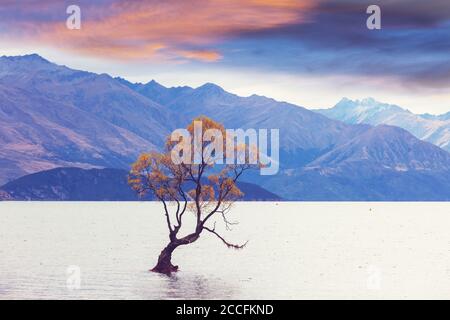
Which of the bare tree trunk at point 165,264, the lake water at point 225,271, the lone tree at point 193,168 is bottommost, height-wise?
the lake water at point 225,271

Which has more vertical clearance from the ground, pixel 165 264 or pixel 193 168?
pixel 193 168

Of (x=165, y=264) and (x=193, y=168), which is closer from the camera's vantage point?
(x=193, y=168)

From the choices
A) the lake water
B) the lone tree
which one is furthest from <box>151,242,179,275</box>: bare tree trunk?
the lone tree

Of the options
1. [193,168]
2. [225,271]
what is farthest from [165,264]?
[193,168]

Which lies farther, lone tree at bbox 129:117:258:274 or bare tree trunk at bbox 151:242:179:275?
bare tree trunk at bbox 151:242:179:275

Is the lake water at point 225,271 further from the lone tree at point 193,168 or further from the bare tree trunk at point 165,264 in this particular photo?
the lone tree at point 193,168

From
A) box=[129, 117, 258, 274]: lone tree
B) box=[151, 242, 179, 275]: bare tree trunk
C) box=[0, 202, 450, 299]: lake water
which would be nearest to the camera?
box=[0, 202, 450, 299]: lake water

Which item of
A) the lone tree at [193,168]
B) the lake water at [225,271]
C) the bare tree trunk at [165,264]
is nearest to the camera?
the lake water at [225,271]

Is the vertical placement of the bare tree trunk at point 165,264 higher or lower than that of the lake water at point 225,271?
higher

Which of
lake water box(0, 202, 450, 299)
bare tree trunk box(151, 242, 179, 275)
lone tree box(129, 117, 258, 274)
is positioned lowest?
→ lake water box(0, 202, 450, 299)

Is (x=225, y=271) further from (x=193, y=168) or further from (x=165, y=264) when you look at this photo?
(x=193, y=168)

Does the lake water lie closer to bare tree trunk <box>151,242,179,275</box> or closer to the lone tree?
bare tree trunk <box>151,242,179,275</box>

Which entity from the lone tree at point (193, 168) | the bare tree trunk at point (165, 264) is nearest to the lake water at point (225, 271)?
the bare tree trunk at point (165, 264)
